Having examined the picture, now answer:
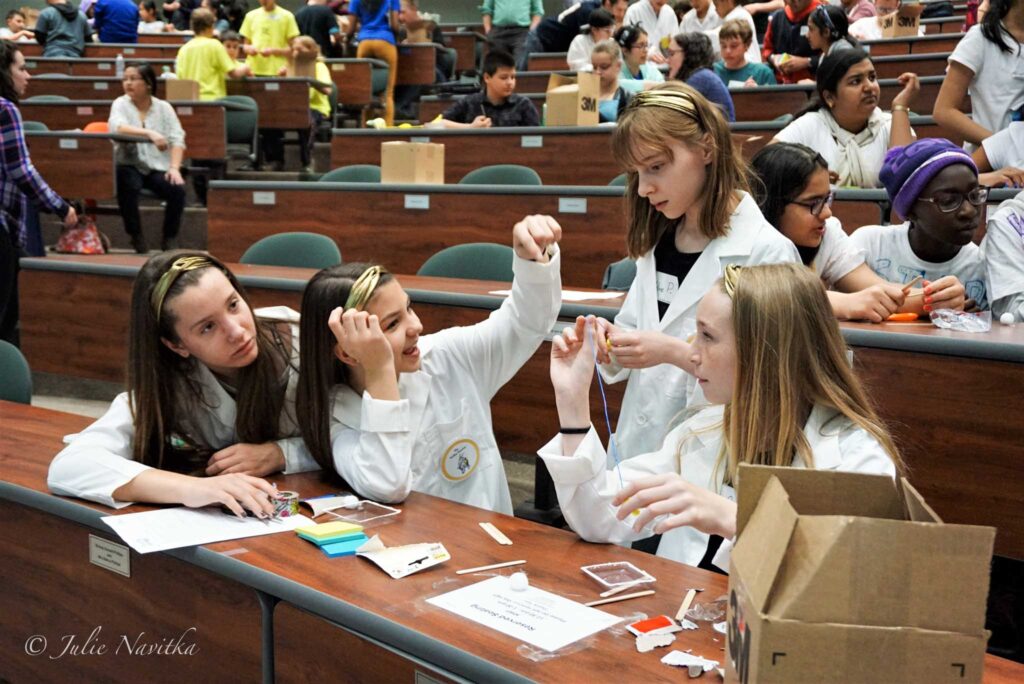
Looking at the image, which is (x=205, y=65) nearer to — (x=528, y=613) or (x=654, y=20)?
(x=654, y=20)

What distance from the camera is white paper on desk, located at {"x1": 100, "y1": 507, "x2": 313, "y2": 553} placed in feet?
5.11

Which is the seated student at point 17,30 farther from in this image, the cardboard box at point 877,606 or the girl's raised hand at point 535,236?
the cardboard box at point 877,606

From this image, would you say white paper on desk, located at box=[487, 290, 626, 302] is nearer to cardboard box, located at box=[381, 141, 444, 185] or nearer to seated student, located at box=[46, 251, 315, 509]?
seated student, located at box=[46, 251, 315, 509]

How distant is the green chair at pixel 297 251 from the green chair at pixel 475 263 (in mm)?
478

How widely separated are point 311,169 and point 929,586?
23.1ft

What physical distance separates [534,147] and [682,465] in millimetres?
3618

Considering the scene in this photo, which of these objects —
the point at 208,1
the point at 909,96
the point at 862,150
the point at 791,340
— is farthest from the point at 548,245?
the point at 208,1

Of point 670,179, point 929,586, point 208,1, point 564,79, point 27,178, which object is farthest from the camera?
point 208,1

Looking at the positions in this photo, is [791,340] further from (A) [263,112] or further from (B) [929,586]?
(A) [263,112]

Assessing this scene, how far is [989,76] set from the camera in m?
3.11

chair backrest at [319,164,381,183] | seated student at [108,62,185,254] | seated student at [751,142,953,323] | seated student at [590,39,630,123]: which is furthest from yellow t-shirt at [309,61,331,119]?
seated student at [751,142,953,323]

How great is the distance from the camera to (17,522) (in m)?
1.84

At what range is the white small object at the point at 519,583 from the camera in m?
1.36

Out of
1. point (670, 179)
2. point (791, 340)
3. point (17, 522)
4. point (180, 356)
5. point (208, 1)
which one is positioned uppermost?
point (208, 1)
